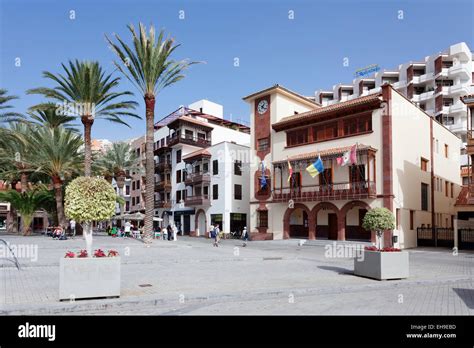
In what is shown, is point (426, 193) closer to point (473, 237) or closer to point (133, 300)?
point (473, 237)

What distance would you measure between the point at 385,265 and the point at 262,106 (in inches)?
1177

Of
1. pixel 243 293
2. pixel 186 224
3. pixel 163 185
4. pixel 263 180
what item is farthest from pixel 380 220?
pixel 163 185

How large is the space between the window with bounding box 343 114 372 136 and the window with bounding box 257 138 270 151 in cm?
909

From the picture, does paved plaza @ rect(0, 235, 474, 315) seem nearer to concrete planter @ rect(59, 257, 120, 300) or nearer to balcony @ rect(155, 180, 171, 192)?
concrete planter @ rect(59, 257, 120, 300)

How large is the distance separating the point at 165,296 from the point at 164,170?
47762 millimetres

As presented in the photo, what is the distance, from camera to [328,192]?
33031 mm

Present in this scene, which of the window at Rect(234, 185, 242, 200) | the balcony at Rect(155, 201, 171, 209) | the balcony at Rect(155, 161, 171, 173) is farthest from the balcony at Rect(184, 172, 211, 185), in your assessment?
the balcony at Rect(155, 161, 171, 173)

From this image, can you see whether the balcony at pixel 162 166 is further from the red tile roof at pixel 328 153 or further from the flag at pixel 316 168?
the flag at pixel 316 168

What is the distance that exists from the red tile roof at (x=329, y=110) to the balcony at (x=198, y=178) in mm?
12420

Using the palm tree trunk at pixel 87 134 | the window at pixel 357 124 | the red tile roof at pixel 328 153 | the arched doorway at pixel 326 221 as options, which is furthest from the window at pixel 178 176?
the window at pixel 357 124

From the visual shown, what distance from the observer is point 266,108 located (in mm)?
39844
